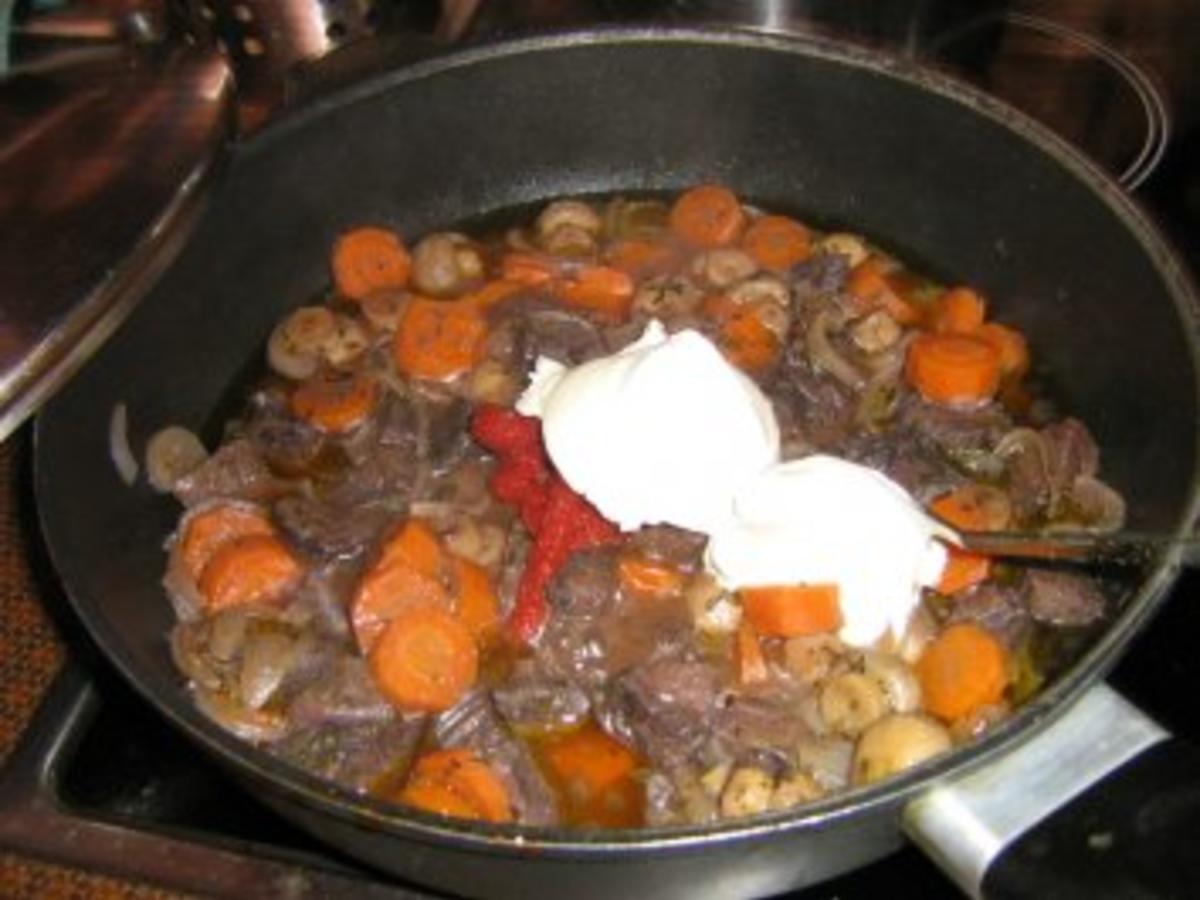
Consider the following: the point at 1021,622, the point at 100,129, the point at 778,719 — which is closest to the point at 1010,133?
the point at 1021,622

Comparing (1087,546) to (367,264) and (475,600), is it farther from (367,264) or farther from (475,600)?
(367,264)

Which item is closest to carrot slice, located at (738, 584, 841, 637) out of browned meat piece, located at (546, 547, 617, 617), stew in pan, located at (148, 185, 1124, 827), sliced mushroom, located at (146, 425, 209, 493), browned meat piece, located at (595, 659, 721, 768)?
stew in pan, located at (148, 185, 1124, 827)

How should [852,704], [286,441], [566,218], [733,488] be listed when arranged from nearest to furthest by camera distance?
[852,704] → [733,488] → [286,441] → [566,218]

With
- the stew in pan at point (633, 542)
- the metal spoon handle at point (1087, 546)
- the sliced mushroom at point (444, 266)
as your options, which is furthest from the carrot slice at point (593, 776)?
the sliced mushroom at point (444, 266)

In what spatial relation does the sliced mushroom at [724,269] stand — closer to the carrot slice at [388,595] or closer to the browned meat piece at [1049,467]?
the browned meat piece at [1049,467]

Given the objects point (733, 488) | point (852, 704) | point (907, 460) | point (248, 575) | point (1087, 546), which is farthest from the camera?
point (907, 460)

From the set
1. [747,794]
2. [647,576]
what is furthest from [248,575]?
[747,794]
